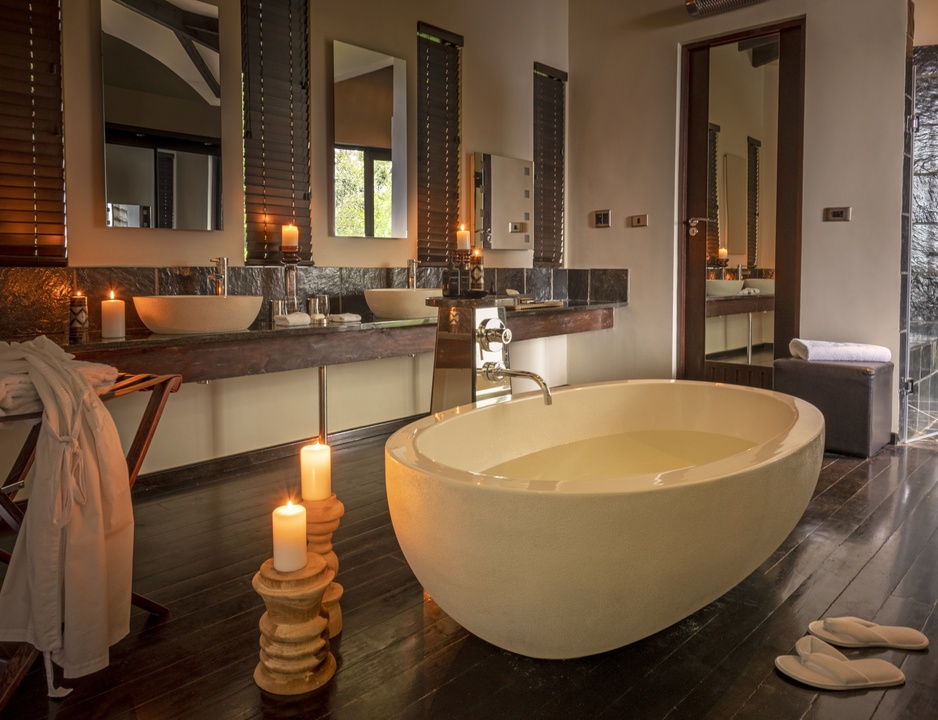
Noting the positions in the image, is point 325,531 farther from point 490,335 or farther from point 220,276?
point 220,276

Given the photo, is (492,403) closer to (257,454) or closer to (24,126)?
(257,454)

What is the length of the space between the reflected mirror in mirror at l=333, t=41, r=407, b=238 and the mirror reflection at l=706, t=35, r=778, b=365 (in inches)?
73.1

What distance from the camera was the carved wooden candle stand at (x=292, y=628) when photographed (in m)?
1.46

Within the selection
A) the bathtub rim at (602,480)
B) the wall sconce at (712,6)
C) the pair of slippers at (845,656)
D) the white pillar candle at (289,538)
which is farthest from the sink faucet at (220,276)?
the wall sconce at (712,6)

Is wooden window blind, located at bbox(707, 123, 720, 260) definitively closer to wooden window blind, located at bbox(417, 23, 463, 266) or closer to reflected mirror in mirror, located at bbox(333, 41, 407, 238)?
wooden window blind, located at bbox(417, 23, 463, 266)

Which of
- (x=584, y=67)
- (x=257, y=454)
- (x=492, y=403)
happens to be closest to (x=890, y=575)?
(x=492, y=403)

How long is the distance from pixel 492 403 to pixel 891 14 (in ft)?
9.93

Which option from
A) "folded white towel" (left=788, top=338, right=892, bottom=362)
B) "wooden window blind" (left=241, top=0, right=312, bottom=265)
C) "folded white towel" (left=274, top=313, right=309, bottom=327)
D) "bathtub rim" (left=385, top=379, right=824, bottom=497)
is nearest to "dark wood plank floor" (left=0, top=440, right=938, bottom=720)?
"bathtub rim" (left=385, top=379, right=824, bottom=497)

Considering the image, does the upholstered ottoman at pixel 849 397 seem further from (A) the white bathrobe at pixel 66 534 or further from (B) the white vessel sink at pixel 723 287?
(A) the white bathrobe at pixel 66 534

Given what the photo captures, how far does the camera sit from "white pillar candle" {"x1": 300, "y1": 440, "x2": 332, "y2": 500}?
1.71 metres

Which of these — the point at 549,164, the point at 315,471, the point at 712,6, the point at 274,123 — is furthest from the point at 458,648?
the point at 712,6

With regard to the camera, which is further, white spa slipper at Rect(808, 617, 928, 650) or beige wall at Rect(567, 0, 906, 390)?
beige wall at Rect(567, 0, 906, 390)

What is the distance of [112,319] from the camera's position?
2.46 meters

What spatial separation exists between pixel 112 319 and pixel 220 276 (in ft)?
2.04
